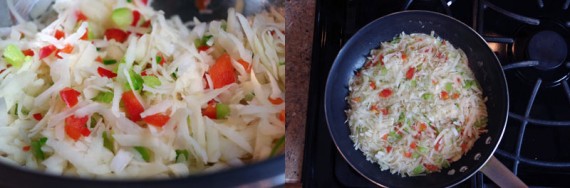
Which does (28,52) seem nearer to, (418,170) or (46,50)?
(46,50)

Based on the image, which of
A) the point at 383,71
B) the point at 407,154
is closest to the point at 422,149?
the point at 407,154

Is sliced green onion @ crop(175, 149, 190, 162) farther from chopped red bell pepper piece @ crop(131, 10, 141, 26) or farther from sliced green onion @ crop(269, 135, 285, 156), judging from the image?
chopped red bell pepper piece @ crop(131, 10, 141, 26)

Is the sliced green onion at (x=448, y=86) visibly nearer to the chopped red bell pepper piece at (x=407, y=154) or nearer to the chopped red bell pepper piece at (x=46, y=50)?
the chopped red bell pepper piece at (x=407, y=154)

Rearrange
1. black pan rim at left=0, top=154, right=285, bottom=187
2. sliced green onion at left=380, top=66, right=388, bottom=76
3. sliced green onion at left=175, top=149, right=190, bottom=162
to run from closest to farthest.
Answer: black pan rim at left=0, top=154, right=285, bottom=187, sliced green onion at left=175, top=149, right=190, bottom=162, sliced green onion at left=380, top=66, right=388, bottom=76

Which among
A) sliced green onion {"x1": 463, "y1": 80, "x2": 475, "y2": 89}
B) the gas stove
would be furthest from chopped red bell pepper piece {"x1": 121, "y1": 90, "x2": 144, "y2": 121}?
sliced green onion {"x1": 463, "y1": 80, "x2": 475, "y2": 89}

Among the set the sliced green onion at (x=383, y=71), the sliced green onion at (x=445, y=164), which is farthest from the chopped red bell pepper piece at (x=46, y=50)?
the sliced green onion at (x=445, y=164)
